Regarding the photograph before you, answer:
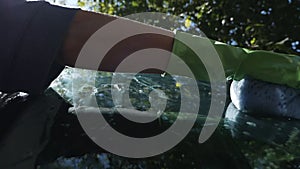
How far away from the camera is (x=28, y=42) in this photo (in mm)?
574

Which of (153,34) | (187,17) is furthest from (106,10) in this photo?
(153,34)

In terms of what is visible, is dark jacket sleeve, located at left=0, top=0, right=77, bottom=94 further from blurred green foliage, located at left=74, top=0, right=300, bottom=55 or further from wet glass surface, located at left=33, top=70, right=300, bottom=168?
blurred green foliage, located at left=74, top=0, right=300, bottom=55

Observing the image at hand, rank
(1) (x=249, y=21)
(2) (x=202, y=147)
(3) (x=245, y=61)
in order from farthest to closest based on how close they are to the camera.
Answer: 1. (1) (x=249, y=21)
2. (3) (x=245, y=61)
3. (2) (x=202, y=147)

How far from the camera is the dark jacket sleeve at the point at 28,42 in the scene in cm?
57

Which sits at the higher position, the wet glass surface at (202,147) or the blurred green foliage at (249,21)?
the blurred green foliage at (249,21)

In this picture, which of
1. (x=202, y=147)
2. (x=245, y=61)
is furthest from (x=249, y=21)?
(x=202, y=147)

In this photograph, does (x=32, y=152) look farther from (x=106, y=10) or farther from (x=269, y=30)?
(x=106, y=10)

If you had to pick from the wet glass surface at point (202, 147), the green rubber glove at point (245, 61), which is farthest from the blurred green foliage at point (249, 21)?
the wet glass surface at point (202, 147)

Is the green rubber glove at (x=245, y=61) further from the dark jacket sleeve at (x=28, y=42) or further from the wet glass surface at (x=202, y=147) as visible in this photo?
the dark jacket sleeve at (x=28, y=42)

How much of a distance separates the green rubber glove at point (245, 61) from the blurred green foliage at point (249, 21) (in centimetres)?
129

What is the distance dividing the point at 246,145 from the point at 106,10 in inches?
99.1

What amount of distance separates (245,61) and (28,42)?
0.46 m

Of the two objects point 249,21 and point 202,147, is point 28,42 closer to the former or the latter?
point 202,147

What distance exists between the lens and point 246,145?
50 cm
